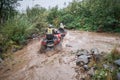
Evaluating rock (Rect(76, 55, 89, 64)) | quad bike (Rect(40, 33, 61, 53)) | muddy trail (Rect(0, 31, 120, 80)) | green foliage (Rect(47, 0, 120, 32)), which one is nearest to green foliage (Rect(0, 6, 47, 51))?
muddy trail (Rect(0, 31, 120, 80))

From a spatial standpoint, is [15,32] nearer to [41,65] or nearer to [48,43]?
[48,43]

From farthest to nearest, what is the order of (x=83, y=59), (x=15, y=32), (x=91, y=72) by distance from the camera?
(x=15, y=32), (x=83, y=59), (x=91, y=72)

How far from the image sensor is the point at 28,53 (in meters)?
11.9

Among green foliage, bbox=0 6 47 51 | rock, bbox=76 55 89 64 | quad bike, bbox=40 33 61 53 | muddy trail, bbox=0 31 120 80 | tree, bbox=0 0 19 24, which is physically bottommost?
muddy trail, bbox=0 31 120 80

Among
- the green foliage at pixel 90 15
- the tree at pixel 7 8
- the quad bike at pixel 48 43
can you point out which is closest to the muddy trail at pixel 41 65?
the quad bike at pixel 48 43

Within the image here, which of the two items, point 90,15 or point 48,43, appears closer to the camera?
point 48,43

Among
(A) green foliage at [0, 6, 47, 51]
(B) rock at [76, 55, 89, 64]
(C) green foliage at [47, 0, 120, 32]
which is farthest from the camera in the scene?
(C) green foliage at [47, 0, 120, 32]

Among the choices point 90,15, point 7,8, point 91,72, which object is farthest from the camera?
point 90,15

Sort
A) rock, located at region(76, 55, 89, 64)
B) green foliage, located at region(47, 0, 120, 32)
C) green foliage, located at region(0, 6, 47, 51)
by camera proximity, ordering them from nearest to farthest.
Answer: rock, located at region(76, 55, 89, 64)
green foliage, located at region(0, 6, 47, 51)
green foliage, located at region(47, 0, 120, 32)

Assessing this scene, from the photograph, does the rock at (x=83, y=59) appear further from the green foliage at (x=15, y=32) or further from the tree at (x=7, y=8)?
the tree at (x=7, y=8)

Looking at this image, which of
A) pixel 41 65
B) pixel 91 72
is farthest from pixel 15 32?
pixel 91 72

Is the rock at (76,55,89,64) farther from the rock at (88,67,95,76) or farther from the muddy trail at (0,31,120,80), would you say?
the rock at (88,67,95,76)

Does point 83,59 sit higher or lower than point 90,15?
lower

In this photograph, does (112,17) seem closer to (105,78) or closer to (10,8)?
(10,8)
